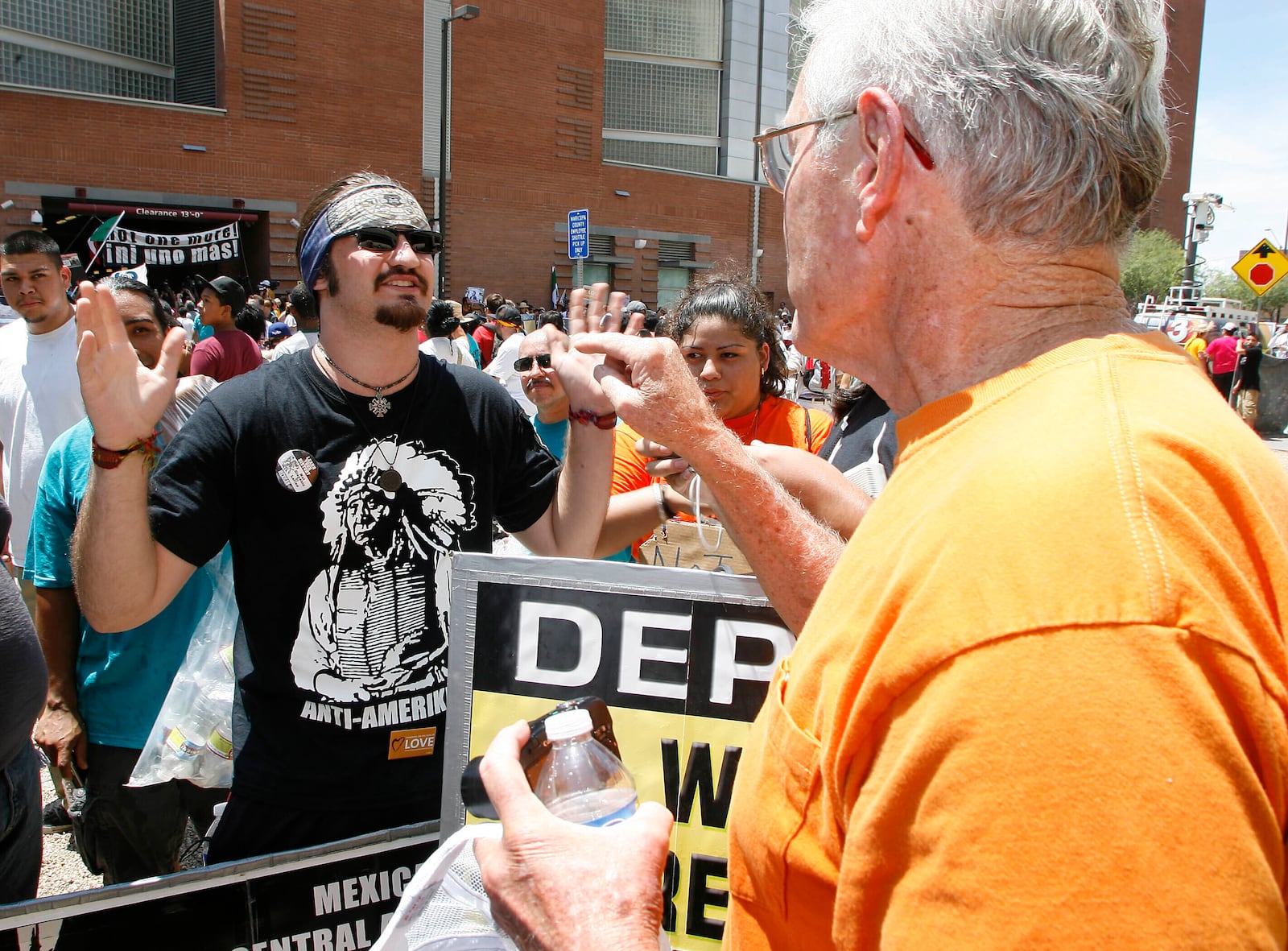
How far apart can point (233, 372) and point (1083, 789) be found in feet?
23.3

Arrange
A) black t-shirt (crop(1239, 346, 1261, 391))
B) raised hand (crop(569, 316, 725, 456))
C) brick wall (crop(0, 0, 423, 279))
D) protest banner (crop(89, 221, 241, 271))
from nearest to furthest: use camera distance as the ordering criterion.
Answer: raised hand (crop(569, 316, 725, 456))
black t-shirt (crop(1239, 346, 1261, 391))
brick wall (crop(0, 0, 423, 279))
protest banner (crop(89, 221, 241, 271))

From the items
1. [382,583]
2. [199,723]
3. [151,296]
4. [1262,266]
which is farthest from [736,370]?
[1262,266]

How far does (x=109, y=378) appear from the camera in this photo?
2.11 m

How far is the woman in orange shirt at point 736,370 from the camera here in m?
3.49

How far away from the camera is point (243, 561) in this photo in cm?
235

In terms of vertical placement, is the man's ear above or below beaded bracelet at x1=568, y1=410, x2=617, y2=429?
above

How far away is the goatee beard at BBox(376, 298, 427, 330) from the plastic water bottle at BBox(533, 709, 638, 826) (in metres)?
1.42

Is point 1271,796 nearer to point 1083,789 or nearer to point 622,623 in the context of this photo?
point 1083,789

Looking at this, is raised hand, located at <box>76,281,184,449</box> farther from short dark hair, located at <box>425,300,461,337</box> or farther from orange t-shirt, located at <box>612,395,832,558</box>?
short dark hair, located at <box>425,300,461,337</box>

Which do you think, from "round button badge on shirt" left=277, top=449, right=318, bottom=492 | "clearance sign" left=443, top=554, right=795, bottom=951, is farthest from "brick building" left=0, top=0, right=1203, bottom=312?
"clearance sign" left=443, top=554, right=795, bottom=951


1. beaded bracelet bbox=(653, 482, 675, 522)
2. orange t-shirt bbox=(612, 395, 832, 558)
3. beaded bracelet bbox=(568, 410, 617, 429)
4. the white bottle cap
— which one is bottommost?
the white bottle cap

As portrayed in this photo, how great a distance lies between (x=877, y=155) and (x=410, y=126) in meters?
28.7

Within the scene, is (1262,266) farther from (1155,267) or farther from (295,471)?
(1155,267)

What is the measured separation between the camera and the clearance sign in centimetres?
198
